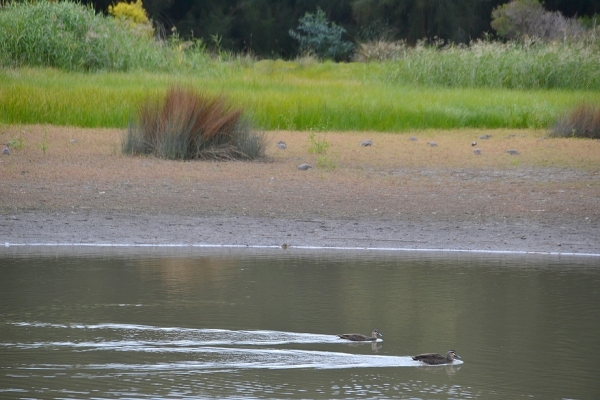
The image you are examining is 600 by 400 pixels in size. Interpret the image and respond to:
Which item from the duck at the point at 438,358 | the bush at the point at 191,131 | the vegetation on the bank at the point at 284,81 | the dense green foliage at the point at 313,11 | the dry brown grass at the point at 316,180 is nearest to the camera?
the duck at the point at 438,358

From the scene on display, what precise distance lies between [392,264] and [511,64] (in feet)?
54.9

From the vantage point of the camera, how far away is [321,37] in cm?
4169

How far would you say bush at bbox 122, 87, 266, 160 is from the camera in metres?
11.9

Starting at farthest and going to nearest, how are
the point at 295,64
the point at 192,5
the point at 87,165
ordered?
the point at 192,5 < the point at 295,64 < the point at 87,165

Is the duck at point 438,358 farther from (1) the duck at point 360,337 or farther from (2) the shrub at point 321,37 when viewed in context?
(2) the shrub at point 321,37

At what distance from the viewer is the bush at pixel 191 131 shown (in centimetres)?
1194

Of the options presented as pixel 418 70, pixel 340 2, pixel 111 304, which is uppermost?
pixel 340 2

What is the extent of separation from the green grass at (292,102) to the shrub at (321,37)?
69.1 feet

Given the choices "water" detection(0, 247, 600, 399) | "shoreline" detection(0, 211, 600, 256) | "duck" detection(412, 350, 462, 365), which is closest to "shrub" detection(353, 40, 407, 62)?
"shoreline" detection(0, 211, 600, 256)

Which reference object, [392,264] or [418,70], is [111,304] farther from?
[418,70]

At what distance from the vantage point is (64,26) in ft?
72.1

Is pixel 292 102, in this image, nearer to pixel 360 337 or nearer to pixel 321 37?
pixel 360 337

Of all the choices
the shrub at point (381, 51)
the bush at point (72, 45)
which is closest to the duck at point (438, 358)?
the bush at point (72, 45)

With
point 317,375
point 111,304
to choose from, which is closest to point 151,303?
point 111,304
